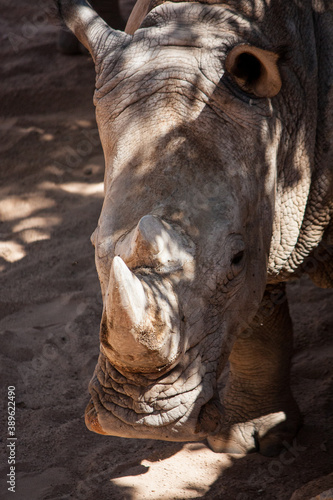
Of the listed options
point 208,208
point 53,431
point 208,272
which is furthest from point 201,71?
point 53,431

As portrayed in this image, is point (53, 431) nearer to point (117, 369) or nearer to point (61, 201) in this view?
point (117, 369)

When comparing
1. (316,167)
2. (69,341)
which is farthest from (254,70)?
(69,341)

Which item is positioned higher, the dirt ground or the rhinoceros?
the rhinoceros

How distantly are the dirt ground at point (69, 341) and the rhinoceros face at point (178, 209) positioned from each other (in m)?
1.19

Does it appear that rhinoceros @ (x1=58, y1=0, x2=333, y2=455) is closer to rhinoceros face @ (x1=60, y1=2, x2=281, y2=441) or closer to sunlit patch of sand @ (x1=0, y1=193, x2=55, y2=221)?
rhinoceros face @ (x1=60, y1=2, x2=281, y2=441)

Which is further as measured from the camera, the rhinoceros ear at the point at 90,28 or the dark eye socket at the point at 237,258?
the rhinoceros ear at the point at 90,28

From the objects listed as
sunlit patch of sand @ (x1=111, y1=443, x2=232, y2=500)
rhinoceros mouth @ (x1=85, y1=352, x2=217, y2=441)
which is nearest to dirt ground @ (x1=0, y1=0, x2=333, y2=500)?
sunlit patch of sand @ (x1=111, y1=443, x2=232, y2=500)

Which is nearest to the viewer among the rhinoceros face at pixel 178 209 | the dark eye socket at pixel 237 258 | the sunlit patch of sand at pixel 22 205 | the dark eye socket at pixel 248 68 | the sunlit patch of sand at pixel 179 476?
the rhinoceros face at pixel 178 209

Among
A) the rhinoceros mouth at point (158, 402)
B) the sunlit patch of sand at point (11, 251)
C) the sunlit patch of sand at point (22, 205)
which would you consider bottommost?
the sunlit patch of sand at point (11, 251)

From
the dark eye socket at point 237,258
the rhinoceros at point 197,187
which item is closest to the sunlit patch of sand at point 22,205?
the rhinoceros at point 197,187

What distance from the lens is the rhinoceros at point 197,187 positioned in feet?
7.70

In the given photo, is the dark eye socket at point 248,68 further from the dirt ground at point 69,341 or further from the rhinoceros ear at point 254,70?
the dirt ground at point 69,341

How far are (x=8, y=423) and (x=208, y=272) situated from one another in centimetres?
232

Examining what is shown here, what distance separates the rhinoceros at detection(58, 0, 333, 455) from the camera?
92.4 inches
